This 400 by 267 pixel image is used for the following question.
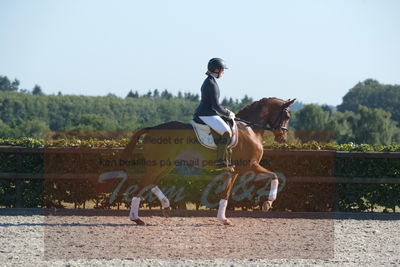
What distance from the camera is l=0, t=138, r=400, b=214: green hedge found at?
1257cm

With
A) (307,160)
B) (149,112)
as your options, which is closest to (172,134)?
(307,160)

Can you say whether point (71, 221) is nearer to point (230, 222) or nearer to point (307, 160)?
point (230, 222)

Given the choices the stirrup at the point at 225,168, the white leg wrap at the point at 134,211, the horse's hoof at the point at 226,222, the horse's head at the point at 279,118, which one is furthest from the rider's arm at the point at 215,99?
the white leg wrap at the point at 134,211

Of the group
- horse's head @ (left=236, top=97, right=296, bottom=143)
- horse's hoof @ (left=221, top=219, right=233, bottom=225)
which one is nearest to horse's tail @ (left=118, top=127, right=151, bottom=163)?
horse's head @ (left=236, top=97, right=296, bottom=143)

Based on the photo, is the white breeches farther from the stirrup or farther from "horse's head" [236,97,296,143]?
"horse's head" [236,97,296,143]

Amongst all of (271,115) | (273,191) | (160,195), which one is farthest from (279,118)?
(160,195)

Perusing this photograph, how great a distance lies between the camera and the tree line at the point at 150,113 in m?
92.8

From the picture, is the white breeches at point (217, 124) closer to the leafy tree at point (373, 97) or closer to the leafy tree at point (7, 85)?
the leafy tree at point (373, 97)

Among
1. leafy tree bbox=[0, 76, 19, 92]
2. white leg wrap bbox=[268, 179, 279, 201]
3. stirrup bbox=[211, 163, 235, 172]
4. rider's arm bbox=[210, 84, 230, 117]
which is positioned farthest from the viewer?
leafy tree bbox=[0, 76, 19, 92]

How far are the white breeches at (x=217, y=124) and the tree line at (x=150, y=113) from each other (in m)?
52.0

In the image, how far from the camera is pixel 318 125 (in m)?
101

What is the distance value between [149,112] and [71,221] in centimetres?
12815

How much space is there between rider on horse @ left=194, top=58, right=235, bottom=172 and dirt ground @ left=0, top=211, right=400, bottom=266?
4.55 feet

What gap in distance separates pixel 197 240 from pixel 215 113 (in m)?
2.44
